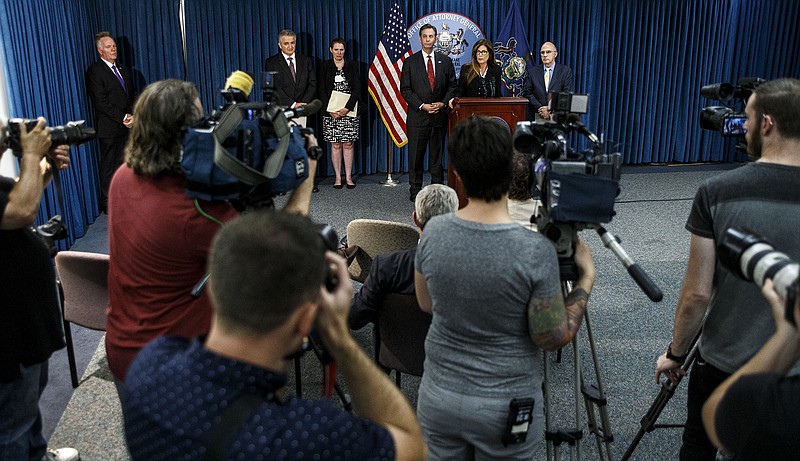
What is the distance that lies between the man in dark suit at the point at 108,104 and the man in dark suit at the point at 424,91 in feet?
8.60

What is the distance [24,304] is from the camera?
6.46 ft

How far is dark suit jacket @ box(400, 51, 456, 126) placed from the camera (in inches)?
261

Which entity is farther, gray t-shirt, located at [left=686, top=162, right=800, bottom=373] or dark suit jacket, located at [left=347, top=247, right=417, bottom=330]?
dark suit jacket, located at [left=347, top=247, right=417, bottom=330]

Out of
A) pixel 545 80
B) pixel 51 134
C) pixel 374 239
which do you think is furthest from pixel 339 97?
Answer: pixel 51 134

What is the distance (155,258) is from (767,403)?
4.43ft

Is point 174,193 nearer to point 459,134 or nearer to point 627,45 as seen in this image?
point 459,134

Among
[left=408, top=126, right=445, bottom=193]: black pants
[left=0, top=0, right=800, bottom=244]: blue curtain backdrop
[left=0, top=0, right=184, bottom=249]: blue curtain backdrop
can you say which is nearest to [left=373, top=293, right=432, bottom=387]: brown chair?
[left=0, top=0, right=184, bottom=249]: blue curtain backdrop

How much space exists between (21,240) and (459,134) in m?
1.30

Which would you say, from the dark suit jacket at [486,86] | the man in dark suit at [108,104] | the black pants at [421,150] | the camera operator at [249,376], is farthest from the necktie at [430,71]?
the camera operator at [249,376]

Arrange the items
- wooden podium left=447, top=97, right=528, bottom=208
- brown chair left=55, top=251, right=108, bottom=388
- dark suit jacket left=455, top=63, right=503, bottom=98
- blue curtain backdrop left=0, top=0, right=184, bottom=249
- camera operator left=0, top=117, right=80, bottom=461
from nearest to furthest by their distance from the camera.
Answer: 1. camera operator left=0, top=117, right=80, bottom=461
2. brown chair left=55, top=251, right=108, bottom=388
3. blue curtain backdrop left=0, top=0, right=184, bottom=249
4. wooden podium left=447, top=97, right=528, bottom=208
5. dark suit jacket left=455, top=63, right=503, bottom=98

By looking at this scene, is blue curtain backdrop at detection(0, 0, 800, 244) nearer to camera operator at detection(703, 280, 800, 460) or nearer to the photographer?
the photographer

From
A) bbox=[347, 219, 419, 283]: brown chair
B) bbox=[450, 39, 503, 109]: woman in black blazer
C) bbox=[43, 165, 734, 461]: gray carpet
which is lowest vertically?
bbox=[43, 165, 734, 461]: gray carpet

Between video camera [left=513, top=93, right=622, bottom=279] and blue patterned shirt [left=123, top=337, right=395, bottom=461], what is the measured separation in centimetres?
87

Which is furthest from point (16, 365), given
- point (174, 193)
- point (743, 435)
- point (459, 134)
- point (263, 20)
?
point (263, 20)
